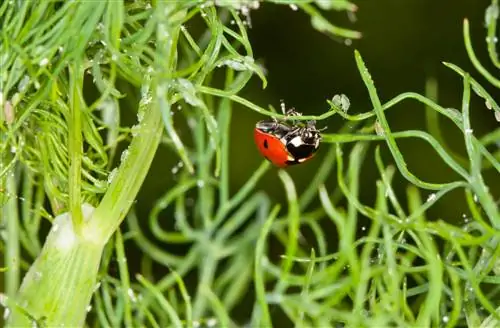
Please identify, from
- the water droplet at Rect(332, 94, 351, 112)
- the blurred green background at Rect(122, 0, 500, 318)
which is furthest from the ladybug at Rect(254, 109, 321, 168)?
the blurred green background at Rect(122, 0, 500, 318)

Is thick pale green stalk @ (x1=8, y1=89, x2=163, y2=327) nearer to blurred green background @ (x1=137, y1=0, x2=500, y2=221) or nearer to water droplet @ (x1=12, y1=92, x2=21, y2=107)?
water droplet @ (x1=12, y1=92, x2=21, y2=107)

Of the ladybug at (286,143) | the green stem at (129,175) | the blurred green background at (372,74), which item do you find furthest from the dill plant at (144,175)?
the blurred green background at (372,74)

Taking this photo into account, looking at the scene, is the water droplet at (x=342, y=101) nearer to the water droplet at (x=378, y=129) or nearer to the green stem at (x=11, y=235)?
the water droplet at (x=378, y=129)

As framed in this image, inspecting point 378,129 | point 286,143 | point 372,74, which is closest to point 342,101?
point 378,129

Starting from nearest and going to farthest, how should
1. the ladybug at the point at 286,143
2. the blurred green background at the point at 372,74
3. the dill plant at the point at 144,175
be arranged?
the dill plant at the point at 144,175, the ladybug at the point at 286,143, the blurred green background at the point at 372,74

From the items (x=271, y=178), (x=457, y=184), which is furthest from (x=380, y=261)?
(x=271, y=178)

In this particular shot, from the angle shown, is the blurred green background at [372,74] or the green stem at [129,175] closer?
the green stem at [129,175]

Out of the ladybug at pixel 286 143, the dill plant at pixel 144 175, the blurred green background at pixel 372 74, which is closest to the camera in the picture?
the dill plant at pixel 144 175

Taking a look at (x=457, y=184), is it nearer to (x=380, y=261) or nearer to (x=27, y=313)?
(x=380, y=261)
